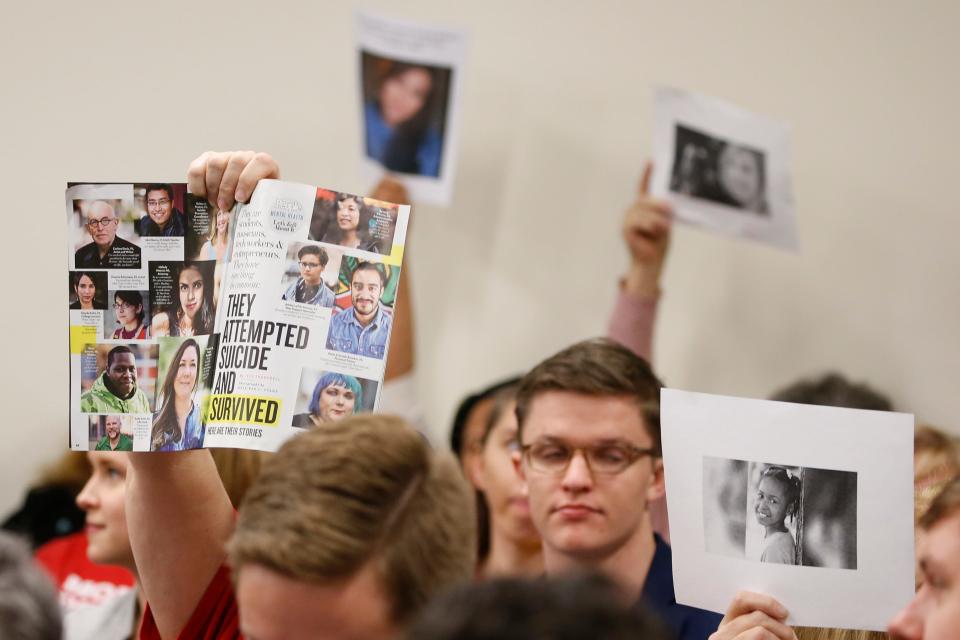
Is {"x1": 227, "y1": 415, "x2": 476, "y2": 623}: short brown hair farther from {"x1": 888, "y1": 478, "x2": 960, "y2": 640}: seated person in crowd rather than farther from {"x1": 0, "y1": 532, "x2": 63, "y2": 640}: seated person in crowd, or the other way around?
{"x1": 888, "y1": 478, "x2": 960, "y2": 640}: seated person in crowd

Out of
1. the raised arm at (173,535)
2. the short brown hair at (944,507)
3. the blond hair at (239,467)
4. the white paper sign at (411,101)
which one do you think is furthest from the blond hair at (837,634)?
the white paper sign at (411,101)

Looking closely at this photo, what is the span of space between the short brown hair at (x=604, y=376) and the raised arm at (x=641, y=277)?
2.57ft

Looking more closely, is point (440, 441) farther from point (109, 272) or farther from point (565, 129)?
point (109, 272)

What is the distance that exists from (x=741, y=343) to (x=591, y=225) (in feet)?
1.57

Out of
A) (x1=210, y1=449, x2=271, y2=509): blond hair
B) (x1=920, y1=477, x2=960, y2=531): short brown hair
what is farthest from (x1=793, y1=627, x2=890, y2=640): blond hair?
(x1=210, y1=449, x2=271, y2=509): blond hair

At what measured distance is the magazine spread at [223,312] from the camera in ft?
4.98

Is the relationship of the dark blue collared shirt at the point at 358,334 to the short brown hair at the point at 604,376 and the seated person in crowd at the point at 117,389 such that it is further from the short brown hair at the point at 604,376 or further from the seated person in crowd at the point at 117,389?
the short brown hair at the point at 604,376

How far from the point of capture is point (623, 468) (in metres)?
2.05

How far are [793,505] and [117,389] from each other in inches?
33.6

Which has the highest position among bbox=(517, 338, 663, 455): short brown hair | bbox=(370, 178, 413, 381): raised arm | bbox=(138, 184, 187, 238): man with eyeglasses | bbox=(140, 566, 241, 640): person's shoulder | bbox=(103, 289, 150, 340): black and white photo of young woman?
bbox=(138, 184, 187, 238): man with eyeglasses

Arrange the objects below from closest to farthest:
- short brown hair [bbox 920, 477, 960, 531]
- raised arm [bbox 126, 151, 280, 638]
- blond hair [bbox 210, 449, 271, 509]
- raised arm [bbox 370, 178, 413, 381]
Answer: short brown hair [bbox 920, 477, 960, 531] < raised arm [bbox 126, 151, 280, 638] < blond hair [bbox 210, 449, 271, 509] < raised arm [bbox 370, 178, 413, 381]

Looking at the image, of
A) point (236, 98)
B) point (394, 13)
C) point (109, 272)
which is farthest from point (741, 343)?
point (109, 272)

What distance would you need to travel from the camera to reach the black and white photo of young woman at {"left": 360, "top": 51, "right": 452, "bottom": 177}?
300 cm

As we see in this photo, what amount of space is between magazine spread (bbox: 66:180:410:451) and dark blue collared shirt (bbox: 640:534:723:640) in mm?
612
